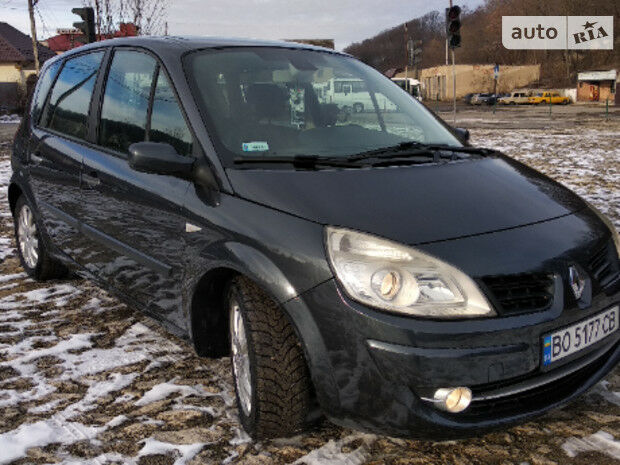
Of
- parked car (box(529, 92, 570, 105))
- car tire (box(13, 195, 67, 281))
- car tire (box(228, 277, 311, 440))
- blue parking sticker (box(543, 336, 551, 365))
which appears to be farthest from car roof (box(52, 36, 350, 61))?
parked car (box(529, 92, 570, 105))

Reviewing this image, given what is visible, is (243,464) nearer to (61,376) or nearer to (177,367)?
(177,367)

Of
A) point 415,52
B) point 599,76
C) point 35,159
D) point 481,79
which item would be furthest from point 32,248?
point 481,79

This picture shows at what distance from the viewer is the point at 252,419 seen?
2.59m

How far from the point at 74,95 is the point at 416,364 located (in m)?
2.99

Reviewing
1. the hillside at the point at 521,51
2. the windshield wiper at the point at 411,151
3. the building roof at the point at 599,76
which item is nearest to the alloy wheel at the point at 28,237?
the windshield wiper at the point at 411,151

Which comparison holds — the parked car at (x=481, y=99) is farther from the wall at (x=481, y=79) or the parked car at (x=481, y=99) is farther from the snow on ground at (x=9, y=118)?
the snow on ground at (x=9, y=118)

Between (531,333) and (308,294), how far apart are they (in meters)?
0.75

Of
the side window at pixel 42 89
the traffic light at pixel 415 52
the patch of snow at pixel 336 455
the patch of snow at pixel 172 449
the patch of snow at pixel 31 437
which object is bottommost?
the patch of snow at pixel 336 455

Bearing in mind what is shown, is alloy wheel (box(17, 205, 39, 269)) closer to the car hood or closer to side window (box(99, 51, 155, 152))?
side window (box(99, 51, 155, 152))

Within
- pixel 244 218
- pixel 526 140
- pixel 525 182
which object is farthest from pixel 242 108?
pixel 526 140

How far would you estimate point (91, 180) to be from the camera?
145 inches

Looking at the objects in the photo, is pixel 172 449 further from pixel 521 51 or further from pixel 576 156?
pixel 521 51

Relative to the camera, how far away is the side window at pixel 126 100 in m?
3.33

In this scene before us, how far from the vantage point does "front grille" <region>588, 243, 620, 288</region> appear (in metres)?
2.54
